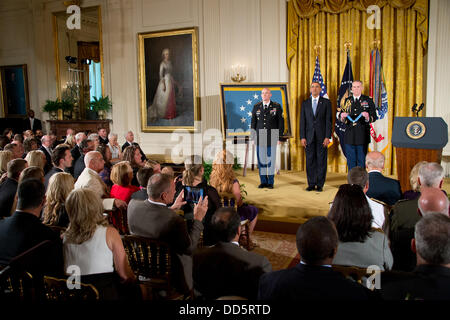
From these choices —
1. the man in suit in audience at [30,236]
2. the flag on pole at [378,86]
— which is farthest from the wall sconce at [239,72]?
the man in suit in audience at [30,236]

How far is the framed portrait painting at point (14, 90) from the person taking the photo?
37.6ft

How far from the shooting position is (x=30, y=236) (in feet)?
7.34

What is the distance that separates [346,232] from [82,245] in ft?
5.06

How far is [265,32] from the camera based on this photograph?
8.20 metres

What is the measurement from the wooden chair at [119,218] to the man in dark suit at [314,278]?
6.45 feet

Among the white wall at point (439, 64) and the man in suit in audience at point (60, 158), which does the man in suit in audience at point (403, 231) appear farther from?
the white wall at point (439, 64)

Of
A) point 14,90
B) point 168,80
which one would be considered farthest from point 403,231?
point 14,90

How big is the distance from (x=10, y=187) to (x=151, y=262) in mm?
1790

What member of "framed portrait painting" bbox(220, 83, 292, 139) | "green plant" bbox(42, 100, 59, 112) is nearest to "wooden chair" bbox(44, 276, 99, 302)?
"framed portrait painting" bbox(220, 83, 292, 139)

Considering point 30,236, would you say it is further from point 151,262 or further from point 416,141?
point 416,141

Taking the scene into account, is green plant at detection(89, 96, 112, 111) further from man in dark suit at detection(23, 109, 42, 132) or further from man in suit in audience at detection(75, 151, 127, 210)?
man in suit in audience at detection(75, 151, 127, 210)

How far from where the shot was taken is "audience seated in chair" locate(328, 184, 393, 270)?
84.0 inches

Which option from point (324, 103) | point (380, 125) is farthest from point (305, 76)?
point (324, 103)

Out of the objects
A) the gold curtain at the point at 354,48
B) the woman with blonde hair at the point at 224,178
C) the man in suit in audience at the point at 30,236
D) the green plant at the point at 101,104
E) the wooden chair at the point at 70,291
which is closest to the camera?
the wooden chair at the point at 70,291
